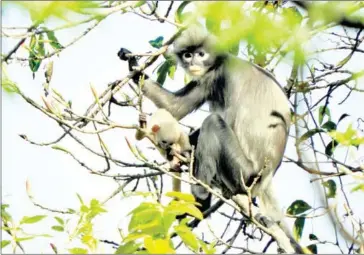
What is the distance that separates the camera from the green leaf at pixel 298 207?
436cm

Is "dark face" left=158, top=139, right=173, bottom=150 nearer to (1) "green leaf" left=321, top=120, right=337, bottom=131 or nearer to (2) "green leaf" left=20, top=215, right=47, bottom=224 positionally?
(1) "green leaf" left=321, top=120, right=337, bottom=131

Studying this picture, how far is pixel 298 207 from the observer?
4.39 m

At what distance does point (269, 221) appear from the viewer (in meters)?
4.15

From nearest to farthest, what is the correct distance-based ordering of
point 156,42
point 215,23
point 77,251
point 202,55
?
1. point 215,23
2. point 77,251
3. point 156,42
4. point 202,55

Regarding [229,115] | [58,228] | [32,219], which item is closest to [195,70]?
[229,115]

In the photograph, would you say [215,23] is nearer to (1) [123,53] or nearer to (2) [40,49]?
(2) [40,49]

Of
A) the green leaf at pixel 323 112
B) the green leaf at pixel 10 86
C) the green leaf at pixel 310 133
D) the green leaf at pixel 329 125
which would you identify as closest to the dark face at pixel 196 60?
the green leaf at pixel 323 112

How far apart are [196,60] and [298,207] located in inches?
82.0

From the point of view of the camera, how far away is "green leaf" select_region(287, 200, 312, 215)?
4363 mm

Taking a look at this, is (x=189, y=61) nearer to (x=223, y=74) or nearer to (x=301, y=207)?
(x=223, y=74)

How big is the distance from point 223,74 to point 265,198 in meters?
1.32

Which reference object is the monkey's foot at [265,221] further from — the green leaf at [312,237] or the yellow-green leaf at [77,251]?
the yellow-green leaf at [77,251]

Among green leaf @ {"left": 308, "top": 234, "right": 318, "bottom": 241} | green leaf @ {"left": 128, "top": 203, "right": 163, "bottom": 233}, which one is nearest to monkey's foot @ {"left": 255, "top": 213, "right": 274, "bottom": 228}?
green leaf @ {"left": 308, "top": 234, "right": 318, "bottom": 241}

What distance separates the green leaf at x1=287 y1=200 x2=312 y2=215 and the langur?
2.06 feet
